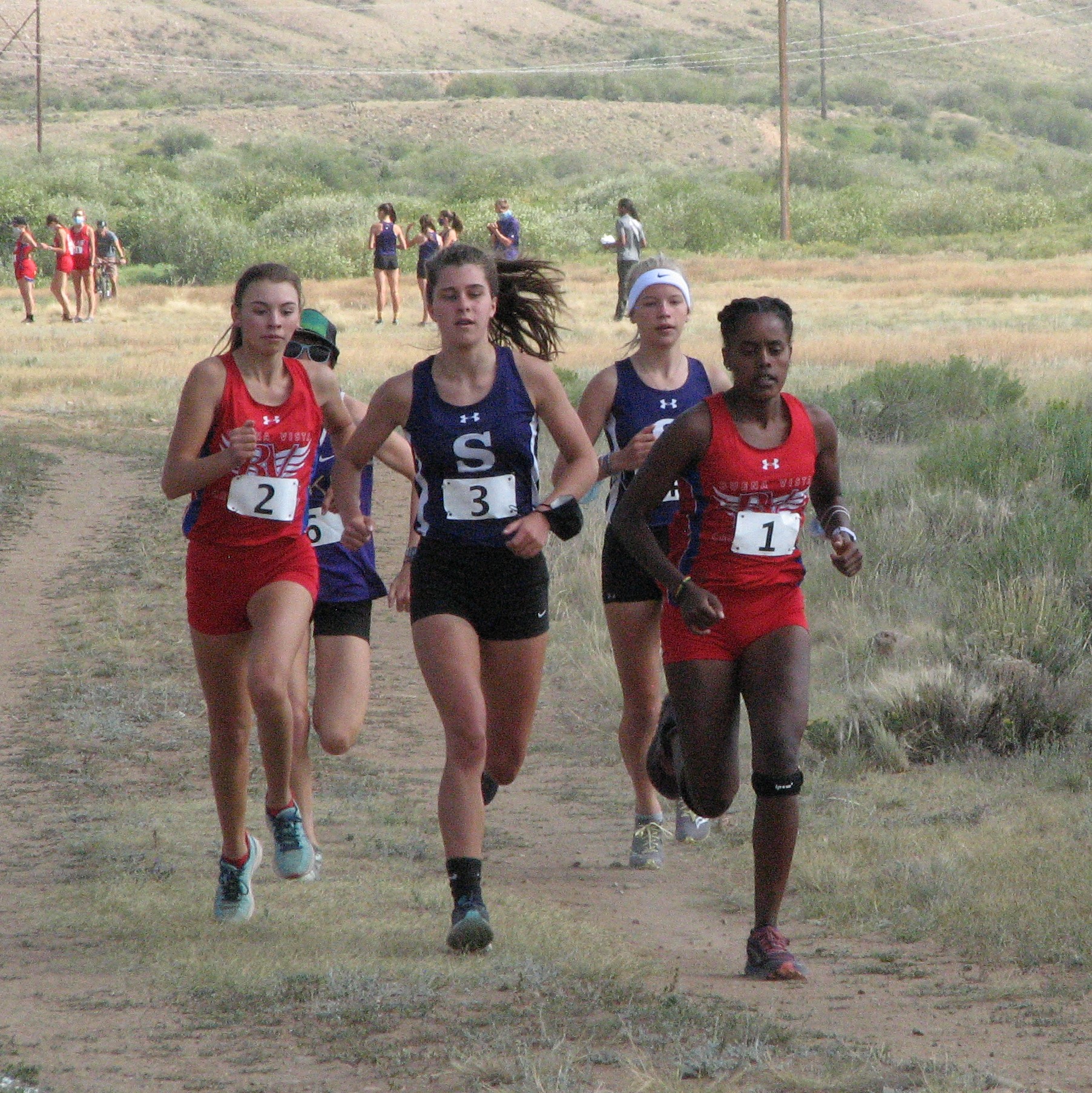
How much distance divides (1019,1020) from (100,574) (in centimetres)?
774

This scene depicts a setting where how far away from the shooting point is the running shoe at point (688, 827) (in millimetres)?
6406

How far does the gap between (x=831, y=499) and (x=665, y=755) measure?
3.00 feet

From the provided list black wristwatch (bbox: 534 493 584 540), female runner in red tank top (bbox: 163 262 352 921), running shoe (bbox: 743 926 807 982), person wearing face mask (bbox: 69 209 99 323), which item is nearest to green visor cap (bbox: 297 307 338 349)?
female runner in red tank top (bbox: 163 262 352 921)

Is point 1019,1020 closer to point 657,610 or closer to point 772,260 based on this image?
point 657,610

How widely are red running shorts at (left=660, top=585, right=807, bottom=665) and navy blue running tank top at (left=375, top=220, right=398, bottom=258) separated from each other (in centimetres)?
2111

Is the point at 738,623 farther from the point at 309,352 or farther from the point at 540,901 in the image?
the point at 309,352

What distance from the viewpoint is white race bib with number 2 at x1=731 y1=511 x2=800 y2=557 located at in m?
4.83

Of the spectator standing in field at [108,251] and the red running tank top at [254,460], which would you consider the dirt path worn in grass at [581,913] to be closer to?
the red running tank top at [254,460]

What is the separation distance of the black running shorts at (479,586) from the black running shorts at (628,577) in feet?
2.50

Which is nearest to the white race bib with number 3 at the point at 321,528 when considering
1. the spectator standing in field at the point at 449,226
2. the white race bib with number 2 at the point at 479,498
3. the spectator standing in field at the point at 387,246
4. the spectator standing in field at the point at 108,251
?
the white race bib with number 2 at the point at 479,498

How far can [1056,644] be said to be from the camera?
7668mm

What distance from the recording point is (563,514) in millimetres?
5121

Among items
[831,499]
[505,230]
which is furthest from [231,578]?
[505,230]

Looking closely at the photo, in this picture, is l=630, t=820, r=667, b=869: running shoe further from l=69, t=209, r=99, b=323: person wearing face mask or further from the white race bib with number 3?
l=69, t=209, r=99, b=323: person wearing face mask
